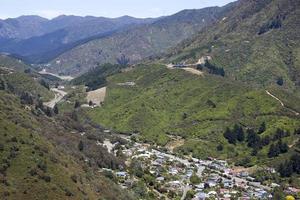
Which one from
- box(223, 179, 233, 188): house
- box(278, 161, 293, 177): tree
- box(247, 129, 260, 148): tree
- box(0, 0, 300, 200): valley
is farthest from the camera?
box(247, 129, 260, 148): tree

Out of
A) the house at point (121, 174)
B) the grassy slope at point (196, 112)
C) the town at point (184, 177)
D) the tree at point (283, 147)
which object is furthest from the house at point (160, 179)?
the tree at point (283, 147)

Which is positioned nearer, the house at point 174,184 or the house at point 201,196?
the house at point 201,196

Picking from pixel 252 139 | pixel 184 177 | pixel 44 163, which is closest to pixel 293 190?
pixel 184 177

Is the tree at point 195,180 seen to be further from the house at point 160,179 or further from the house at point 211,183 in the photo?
the house at point 160,179

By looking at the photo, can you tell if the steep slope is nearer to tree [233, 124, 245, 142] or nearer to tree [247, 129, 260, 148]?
tree [247, 129, 260, 148]

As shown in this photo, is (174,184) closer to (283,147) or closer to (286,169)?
(286,169)

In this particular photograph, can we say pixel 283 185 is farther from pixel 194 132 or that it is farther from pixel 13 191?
pixel 13 191

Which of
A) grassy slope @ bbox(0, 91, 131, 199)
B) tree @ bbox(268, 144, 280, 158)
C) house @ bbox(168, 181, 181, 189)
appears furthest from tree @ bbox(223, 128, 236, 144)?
grassy slope @ bbox(0, 91, 131, 199)
